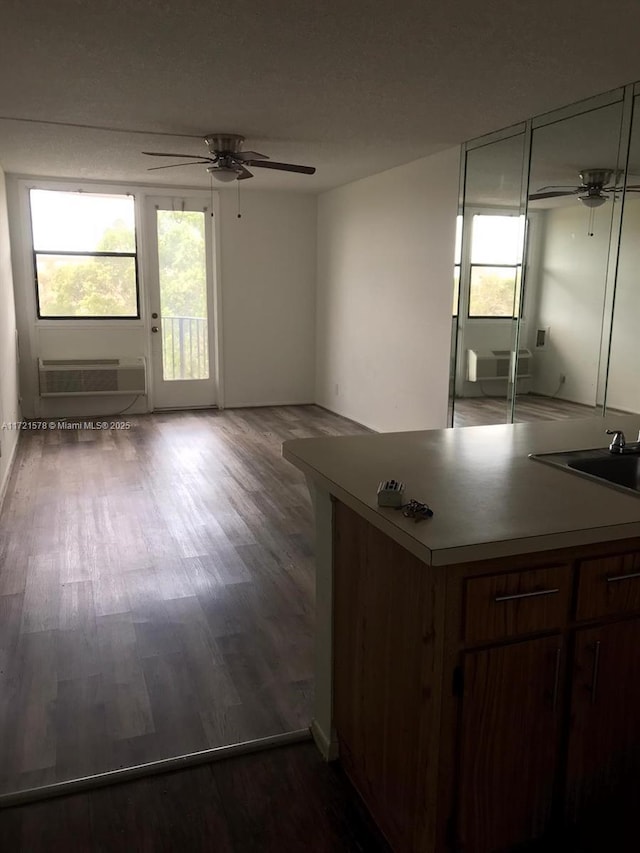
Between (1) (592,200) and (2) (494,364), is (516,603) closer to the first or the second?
(1) (592,200)

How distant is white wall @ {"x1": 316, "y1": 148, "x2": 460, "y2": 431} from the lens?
5.37 m

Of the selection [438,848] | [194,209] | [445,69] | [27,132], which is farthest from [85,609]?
[194,209]

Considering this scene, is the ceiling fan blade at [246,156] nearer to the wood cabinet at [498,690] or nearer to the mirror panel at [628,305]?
the mirror panel at [628,305]

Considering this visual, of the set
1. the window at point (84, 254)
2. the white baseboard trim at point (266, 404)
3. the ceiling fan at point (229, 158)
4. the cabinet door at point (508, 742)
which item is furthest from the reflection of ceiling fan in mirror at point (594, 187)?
the window at point (84, 254)

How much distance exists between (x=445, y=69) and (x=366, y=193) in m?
3.35

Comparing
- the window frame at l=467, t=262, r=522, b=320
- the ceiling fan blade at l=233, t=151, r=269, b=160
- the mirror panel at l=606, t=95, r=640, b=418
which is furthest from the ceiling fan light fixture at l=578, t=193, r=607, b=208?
the ceiling fan blade at l=233, t=151, r=269, b=160

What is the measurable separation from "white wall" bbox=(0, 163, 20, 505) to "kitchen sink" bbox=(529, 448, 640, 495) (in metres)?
3.91

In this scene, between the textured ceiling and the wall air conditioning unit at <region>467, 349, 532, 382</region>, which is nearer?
the textured ceiling

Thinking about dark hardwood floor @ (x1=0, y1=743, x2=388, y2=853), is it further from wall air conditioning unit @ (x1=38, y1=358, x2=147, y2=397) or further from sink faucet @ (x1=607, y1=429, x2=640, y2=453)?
wall air conditioning unit @ (x1=38, y1=358, x2=147, y2=397)

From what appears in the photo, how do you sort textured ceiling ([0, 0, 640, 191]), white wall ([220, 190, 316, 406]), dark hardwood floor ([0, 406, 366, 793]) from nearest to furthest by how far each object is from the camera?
dark hardwood floor ([0, 406, 366, 793]), textured ceiling ([0, 0, 640, 191]), white wall ([220, 190, 316, 406])

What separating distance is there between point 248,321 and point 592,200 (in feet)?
15.1

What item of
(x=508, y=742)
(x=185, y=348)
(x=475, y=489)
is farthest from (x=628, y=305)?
(x=185, y=348)

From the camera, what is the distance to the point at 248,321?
779 cm

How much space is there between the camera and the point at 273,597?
313cm
